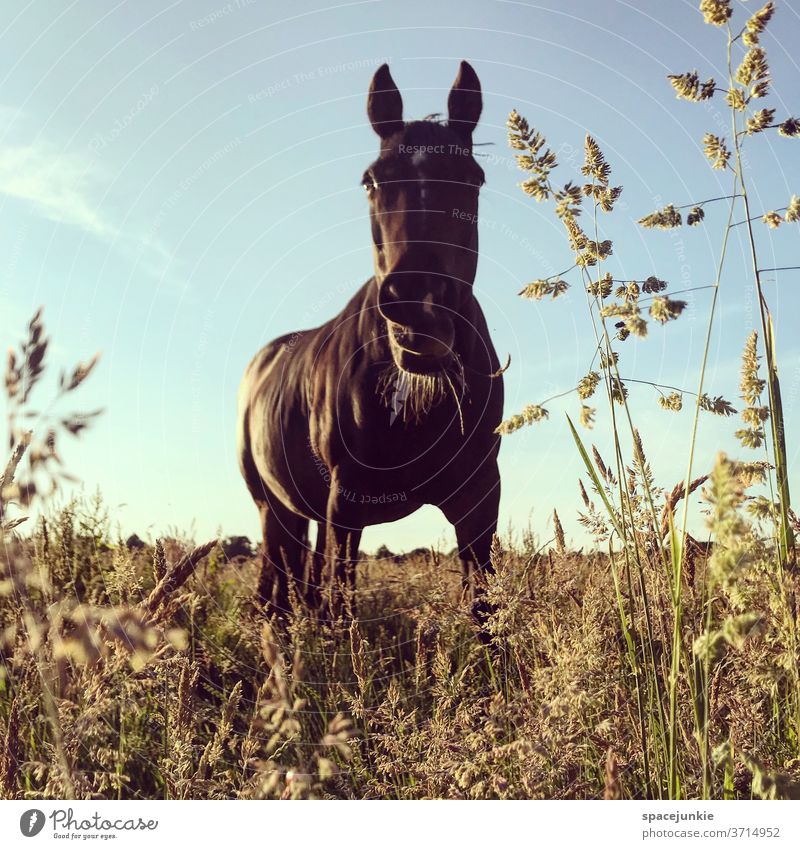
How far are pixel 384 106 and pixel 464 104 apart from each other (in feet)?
1.42

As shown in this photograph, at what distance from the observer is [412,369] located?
3145mm

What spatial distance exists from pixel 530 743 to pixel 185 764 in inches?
29.7

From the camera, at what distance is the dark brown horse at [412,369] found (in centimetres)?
325

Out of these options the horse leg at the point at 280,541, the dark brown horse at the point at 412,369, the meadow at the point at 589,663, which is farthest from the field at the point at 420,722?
the horse leg at the point at 280,541

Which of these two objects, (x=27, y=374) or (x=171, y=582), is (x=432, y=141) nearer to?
(x=27, y=374)

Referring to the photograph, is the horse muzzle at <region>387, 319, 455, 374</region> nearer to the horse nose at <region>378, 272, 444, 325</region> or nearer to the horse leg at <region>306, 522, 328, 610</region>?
the horse nose at <region>378, 272, 444, 325</region>

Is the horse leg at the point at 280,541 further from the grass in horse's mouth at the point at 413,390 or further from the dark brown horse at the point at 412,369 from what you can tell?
the grass in horse's mouth at the point at 413,390

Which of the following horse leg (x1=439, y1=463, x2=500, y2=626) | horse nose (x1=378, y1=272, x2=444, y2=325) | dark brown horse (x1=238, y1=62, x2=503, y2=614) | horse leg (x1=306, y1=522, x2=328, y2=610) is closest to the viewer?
horse nose (x1=378, y1=272, x2=444, y2=325)

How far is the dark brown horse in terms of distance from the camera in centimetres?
325

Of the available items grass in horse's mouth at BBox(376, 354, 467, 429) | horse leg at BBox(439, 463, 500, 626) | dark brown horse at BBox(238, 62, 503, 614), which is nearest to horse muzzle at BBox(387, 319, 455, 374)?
dark brown horse at BBox(238, 62, 503, 614)

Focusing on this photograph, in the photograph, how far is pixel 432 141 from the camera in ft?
11.8

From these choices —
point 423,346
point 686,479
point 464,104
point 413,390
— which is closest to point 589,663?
point 686,479
